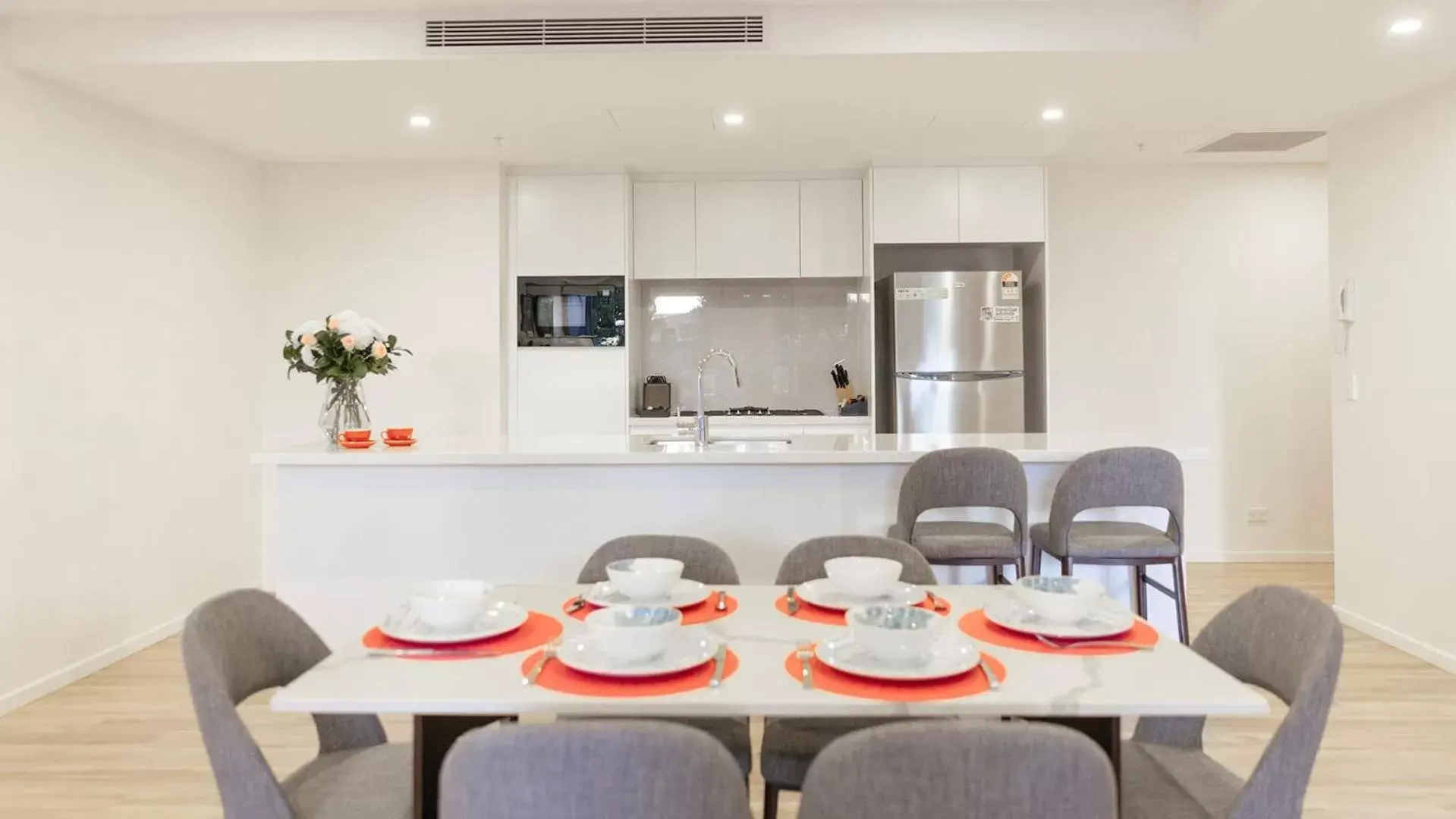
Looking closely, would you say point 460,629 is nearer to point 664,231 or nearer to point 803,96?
point 803,96

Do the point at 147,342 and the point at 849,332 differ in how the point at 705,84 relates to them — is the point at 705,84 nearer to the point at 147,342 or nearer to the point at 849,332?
the point at 849,332

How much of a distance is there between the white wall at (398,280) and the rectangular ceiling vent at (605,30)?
1.81 m

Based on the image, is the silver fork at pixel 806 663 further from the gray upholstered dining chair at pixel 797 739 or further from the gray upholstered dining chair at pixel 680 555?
the gray upholstered dining chair at pixel 680 555

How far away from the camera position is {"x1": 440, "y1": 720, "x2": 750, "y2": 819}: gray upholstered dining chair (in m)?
1.04

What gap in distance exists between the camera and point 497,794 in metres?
1.05

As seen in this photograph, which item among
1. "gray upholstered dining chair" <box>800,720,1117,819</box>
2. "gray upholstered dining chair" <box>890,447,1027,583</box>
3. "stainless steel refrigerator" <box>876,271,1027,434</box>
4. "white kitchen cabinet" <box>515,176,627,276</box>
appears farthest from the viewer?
"white kitchen cabinet" <box>515,176,627,276</box>

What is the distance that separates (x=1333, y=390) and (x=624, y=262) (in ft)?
11.9


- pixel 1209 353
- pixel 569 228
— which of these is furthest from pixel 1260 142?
pixel 569 228

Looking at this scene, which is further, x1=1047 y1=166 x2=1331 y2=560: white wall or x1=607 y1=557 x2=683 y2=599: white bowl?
x1=1047 y1=166 x2=1331 y2=560: white wall

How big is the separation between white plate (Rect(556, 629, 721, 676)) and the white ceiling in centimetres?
251

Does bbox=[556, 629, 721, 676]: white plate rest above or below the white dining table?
above

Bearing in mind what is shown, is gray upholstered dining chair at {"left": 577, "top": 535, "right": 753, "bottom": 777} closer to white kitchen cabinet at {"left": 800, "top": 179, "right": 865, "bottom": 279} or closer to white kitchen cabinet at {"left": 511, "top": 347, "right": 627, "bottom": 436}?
white kitchen cabinet at {"left": 511, "top": 347, "right": 627, "bottom": 436}

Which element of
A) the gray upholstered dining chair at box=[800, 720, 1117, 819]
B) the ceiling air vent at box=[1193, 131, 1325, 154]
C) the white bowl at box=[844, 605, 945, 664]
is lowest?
the gray upholstered dining chair at box=[800, 720, 1117, 819]

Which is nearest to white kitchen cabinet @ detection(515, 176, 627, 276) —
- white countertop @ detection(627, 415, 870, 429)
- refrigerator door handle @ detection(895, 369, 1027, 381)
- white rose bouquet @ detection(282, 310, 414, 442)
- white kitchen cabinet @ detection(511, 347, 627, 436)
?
white kitchen cabinet @ detection(511, 347, 627, 436)
